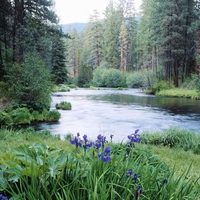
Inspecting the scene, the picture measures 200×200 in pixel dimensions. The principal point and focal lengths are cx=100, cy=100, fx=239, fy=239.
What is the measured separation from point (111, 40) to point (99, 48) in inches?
180

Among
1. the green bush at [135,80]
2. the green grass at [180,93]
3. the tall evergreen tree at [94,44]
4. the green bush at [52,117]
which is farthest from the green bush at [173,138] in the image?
the tall evergreen tree at [94,44]

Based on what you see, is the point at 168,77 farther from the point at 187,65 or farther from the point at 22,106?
the point at 22,106

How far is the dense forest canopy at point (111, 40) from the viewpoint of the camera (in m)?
14.0

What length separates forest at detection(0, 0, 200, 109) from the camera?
12.2 meters

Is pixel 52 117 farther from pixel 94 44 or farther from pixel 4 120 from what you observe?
pixel 94 44

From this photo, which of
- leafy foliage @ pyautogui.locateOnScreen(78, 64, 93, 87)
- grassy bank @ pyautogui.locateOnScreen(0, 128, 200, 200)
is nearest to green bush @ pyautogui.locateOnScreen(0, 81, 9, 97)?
grassy bank @ pyautogui.locateOnScreen(0, 128, 200, 200)

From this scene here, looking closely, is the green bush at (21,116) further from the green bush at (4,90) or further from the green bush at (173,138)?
the green bush at (173,138)

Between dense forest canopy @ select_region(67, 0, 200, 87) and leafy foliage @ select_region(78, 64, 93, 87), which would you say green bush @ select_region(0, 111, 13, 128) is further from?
leafy foliage @ select_region(78, 64, 93, 87)

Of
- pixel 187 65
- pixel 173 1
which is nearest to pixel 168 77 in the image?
pixel 187 65

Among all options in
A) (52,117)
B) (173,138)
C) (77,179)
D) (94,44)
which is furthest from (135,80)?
(77,179)

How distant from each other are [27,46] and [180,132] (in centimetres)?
1016

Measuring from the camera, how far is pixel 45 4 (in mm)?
16312

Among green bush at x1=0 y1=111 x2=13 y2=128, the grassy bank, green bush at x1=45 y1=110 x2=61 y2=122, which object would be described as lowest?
green bush at x1=45 y1=110 x2=61 y2=122

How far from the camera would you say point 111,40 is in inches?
2319
